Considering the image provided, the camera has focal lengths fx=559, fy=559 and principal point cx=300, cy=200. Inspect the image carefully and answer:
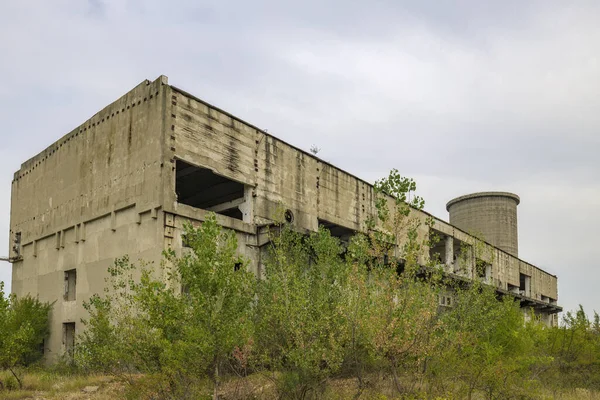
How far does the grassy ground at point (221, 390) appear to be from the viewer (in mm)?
14627

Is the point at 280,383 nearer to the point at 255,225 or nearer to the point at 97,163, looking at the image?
the point at 255,225

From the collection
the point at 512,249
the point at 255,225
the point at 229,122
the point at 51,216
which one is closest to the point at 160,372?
A: the point at 255,225

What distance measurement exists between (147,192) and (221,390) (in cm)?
1002

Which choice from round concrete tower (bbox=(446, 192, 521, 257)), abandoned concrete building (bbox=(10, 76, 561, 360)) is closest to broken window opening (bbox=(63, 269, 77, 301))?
abandoned concrete building (bbox=(10, 76, 561, 360))

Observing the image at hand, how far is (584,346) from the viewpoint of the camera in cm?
2411

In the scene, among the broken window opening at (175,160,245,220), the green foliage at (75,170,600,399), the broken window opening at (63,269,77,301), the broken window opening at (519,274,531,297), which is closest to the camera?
the green foliage at (75,170,600,399)

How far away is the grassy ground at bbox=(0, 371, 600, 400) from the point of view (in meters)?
14.6

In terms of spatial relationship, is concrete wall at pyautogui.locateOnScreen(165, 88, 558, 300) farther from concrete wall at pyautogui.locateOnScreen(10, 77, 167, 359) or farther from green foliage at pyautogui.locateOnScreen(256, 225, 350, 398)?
green foliage at pyautogui.locateOnScreen(256, 225, 350, 398)

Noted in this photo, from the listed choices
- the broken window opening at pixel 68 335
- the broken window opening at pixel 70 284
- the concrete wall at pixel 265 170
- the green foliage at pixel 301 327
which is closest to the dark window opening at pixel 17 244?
the broken window opening at pixel 70 284

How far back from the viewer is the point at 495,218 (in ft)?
176

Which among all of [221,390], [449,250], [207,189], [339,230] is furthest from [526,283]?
[221,390]

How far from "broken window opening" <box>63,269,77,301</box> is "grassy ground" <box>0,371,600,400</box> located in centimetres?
426

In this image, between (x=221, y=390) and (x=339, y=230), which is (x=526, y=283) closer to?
(x=339, y=230)

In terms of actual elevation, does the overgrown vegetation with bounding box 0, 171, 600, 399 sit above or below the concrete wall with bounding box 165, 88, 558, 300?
below
